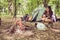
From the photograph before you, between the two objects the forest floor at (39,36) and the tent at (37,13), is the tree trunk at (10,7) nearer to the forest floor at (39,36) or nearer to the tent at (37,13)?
the forest floor at (39,36)

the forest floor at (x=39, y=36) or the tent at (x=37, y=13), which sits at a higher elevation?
the tent at (x=37, y=13)

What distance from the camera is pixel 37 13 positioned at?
4121mm

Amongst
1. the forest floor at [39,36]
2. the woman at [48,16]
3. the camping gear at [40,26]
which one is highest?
the woman at [48,16]

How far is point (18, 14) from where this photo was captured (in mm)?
4082

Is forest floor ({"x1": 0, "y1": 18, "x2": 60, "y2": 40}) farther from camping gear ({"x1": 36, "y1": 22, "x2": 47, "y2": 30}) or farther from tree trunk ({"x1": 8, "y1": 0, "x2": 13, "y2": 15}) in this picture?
tree trunk ({"x1": 8, "y1": 0, "x2": 13, "y2": 15})

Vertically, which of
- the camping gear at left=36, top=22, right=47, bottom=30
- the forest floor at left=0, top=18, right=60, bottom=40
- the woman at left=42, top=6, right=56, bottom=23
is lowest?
the forest floor at left=0, top=18, right=60, bottom=40

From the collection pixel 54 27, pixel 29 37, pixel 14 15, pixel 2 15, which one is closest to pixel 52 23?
pixel 54 27

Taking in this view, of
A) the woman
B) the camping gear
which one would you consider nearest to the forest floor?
the camping gear

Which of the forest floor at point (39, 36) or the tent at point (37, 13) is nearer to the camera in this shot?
the forest floor at point (39, 36)

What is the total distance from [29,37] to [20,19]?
460 mm

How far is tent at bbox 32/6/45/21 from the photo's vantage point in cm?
411

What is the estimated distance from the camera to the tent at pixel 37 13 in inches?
162

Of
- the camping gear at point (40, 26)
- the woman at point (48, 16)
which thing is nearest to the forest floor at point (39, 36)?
the camping gear at point (40, 26)

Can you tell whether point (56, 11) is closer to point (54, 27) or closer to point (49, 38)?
point (54, 27)
